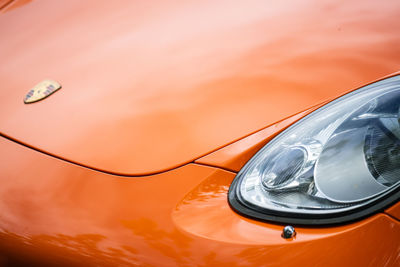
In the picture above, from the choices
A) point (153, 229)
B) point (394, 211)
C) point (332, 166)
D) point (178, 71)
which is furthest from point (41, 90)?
→ point (394, 211)

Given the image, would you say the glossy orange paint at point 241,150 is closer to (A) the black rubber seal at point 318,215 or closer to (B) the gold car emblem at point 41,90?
(A) the black rubber seal at point 318,215

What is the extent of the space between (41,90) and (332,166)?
850 millimetres

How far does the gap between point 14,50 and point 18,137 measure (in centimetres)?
46

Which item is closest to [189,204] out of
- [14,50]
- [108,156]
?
[108,156]

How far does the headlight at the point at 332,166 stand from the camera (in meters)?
1.08

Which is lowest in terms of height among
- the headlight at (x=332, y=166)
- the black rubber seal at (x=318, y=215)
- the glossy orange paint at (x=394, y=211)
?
the glossy orange paint at (x=394, y=211)

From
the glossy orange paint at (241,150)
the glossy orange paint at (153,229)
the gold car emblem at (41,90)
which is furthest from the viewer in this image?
the gold car emblem at (41,90)

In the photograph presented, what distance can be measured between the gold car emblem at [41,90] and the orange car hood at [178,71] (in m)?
0.02

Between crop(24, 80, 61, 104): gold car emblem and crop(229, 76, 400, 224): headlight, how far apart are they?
2.07ft

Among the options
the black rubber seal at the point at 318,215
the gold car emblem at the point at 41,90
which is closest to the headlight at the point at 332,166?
the black rubber seal at the point at 318,215

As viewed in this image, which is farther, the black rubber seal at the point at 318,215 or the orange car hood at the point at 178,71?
the orange car hood at the point at 178,71

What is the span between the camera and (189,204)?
1111mm

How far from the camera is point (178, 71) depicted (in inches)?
55.7

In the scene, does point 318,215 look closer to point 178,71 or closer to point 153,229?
point 153,229
